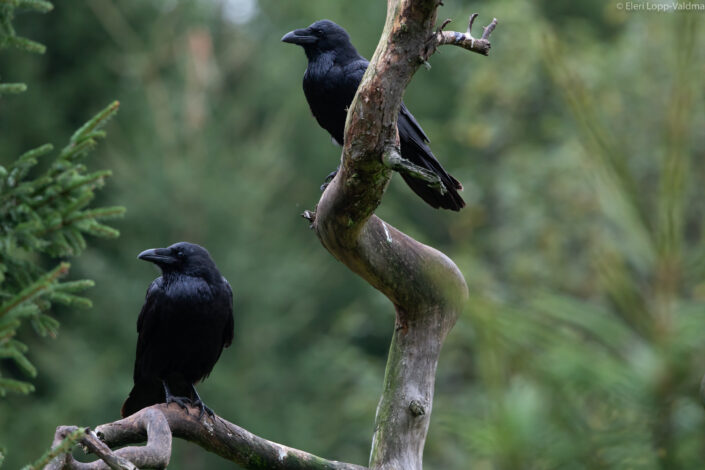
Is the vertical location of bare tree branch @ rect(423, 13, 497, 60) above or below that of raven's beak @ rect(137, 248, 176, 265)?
→ above

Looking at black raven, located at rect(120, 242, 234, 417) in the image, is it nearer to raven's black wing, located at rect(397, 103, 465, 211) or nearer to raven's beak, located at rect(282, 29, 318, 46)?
raven's black wing, located at rect(397, 103, 465, 211)

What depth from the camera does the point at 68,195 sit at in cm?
435

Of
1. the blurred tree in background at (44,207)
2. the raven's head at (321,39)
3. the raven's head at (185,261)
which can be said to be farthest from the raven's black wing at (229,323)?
the raven's head at (321,39)

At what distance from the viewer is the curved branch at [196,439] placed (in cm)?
327

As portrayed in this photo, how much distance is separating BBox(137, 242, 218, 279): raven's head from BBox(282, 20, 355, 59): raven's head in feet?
4.35

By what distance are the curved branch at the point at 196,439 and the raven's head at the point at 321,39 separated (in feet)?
7.67

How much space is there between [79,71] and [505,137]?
663cm

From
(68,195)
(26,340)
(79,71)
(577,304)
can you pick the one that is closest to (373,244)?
(577,304)

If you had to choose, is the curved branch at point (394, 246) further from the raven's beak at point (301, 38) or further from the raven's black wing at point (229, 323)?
the raven's beak at point (301, 38)

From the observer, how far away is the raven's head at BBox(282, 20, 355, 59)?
17.4 ft

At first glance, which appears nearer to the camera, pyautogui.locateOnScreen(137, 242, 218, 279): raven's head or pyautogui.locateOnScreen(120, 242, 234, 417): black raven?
pyautogui.locateOnScreen(120, 242, 234, 417): black raven

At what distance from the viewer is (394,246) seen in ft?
13.1

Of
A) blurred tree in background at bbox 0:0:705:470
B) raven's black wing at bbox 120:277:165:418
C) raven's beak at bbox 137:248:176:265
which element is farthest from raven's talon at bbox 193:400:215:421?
blurred tree in background at bbox 0:0:705:470

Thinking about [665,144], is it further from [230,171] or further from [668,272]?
[230,171]
